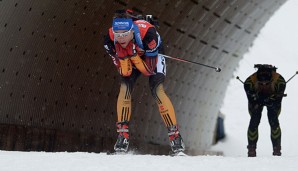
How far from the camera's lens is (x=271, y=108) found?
14.4 meters

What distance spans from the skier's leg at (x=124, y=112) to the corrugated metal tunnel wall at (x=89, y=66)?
250 centimetres

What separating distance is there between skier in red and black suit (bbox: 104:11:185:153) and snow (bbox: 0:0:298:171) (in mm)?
838

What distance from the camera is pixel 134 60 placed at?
1157 cm

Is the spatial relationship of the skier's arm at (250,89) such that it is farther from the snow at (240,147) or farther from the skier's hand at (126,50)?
the skier's hand at (126,50)

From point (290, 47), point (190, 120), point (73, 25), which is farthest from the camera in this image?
point (290, 47)

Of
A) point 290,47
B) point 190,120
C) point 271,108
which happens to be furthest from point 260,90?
point 290,47

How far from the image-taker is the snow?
→ 357 inches

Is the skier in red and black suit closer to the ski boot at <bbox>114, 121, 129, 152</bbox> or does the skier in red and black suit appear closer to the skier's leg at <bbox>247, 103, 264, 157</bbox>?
the ski boot at <bbox>114, 121, 129, 152</bbox>

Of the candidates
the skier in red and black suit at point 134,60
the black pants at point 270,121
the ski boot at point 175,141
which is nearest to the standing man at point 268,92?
the black pants at point 270,121

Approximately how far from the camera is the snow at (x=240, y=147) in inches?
357

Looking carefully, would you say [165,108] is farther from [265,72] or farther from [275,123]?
[275,123]

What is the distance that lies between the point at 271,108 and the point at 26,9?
14.5 feet

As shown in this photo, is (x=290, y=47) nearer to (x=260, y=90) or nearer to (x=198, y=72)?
(x=198, y=72)

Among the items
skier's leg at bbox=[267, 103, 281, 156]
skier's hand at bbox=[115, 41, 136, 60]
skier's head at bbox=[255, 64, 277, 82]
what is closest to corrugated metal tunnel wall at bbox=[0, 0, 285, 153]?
skier's hand at bbox=[115, 41, 136, 60]
